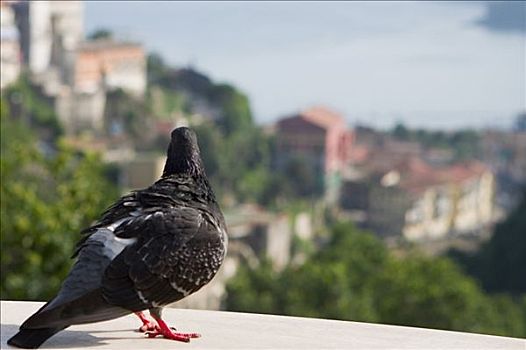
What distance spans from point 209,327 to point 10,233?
3.76 m

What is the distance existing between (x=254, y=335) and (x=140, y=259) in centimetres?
32

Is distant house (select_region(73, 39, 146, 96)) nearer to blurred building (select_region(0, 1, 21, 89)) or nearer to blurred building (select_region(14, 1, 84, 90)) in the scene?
blurred building (select_region(14, 1, 84, 90))

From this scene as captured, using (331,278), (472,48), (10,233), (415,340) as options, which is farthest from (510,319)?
(415,340)

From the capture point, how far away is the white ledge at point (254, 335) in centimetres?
191

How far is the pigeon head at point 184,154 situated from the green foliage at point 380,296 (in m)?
9.92

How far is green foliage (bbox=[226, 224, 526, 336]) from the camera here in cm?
1288

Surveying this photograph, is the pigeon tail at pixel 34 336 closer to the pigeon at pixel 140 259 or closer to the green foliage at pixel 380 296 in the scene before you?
the pigeon at pixel 140 259

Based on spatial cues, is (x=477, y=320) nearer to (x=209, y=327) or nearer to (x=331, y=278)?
(x=331, y=278)

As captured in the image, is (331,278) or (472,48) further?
(472,48)

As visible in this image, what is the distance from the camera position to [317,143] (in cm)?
3569

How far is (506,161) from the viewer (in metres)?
36.3

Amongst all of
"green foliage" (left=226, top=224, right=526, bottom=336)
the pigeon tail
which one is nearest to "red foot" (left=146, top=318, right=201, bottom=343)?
the pigeon tail

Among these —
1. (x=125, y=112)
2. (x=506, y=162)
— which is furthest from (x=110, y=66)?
(x=506, y=162)

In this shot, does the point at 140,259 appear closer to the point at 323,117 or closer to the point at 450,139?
the point at 323,117
